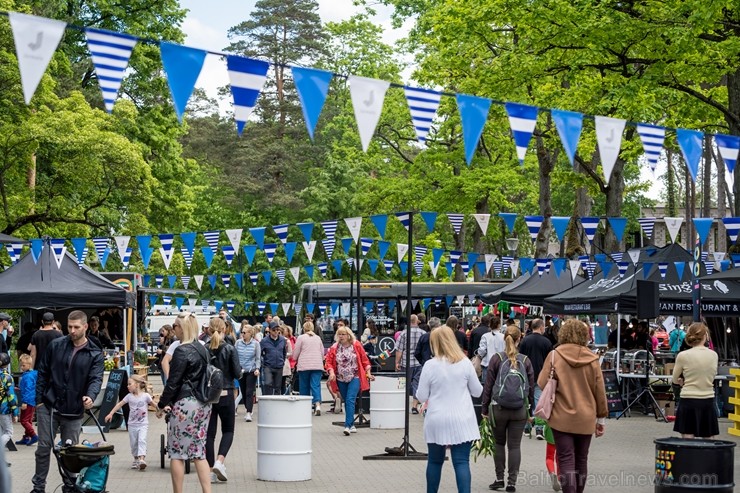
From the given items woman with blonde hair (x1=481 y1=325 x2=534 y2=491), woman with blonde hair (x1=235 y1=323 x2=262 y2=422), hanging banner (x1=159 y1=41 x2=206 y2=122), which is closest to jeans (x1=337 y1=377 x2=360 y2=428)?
woman with blonde hair (x1=235 y1=323 x2=262 y2=422)

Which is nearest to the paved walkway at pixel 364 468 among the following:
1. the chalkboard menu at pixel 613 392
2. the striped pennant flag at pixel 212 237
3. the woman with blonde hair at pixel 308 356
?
the woman with blonde hair at pixel 308 356

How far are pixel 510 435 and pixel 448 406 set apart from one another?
2.45 metres

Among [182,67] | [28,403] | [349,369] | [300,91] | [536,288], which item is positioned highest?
[182,67]

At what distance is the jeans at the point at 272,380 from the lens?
20.8m

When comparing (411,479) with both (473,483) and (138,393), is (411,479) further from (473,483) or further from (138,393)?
(138,393)

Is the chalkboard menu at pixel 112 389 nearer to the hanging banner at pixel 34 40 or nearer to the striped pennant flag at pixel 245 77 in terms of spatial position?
the striped pennant flag at pixel 245 77

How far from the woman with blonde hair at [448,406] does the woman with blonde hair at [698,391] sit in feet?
11.4

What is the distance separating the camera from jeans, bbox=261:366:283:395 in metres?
20.8

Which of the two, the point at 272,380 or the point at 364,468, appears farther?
the point at 272,380

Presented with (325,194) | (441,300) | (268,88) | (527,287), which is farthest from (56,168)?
(268,88)

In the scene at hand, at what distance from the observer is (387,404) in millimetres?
18109

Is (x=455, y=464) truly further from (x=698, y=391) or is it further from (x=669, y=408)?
(x=669, y=408)

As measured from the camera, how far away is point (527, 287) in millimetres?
28406

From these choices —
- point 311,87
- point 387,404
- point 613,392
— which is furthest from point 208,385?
point 613,392
